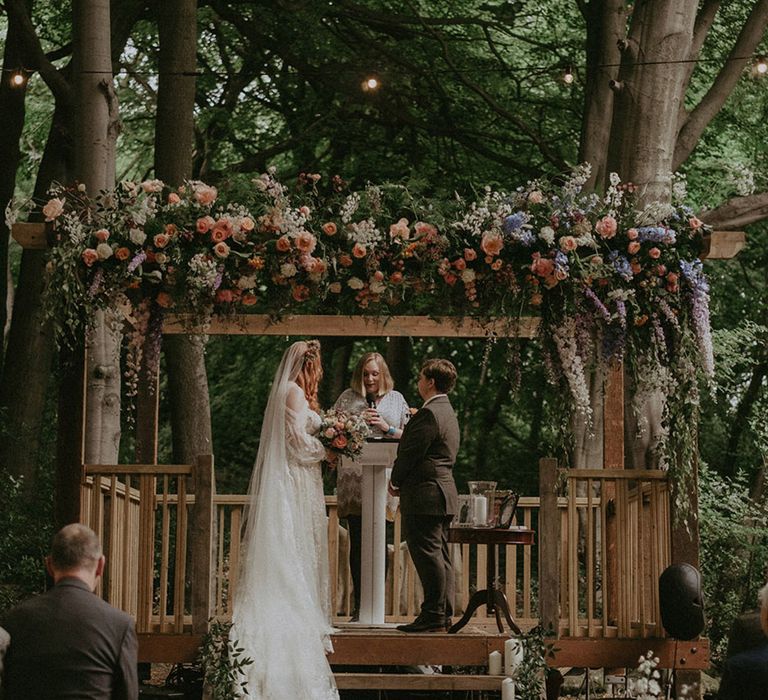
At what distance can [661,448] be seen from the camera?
959 centimetres

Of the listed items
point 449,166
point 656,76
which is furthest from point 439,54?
point 656,76

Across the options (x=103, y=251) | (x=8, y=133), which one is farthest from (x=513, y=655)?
(x=8, y=133)

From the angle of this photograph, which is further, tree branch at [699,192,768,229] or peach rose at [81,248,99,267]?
tree branch at [699,192,768,229]

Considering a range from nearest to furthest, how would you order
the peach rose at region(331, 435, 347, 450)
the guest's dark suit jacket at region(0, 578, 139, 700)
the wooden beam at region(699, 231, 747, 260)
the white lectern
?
the guest's dark suit jacket at region(0, 578, 139, 700)
the wooden beam at region(699, 231, 747, 260)
the peach rose at region(331, 435, 347, 450)
the white lectern

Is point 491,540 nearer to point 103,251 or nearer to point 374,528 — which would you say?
point 374,528

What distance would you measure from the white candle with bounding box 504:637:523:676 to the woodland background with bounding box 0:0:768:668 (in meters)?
3.67

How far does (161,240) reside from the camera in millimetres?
8852

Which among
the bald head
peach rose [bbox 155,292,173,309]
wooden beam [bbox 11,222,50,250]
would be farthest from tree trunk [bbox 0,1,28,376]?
the bald head

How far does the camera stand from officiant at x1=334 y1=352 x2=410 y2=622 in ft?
35.2

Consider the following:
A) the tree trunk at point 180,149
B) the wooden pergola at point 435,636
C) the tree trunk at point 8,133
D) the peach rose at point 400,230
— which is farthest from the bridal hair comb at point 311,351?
the tree trunk at point 8,133

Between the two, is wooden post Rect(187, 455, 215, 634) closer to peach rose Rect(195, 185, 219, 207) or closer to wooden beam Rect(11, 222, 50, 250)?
peach rose Rect(195, 185, 219, 207)

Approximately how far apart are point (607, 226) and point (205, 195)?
258 centimetres

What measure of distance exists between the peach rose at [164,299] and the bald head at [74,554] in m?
3.67

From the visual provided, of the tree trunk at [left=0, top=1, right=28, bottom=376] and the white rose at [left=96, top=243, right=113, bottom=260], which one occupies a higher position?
the tree trunk at [left=0, top=1, right=28, bottom=376]
